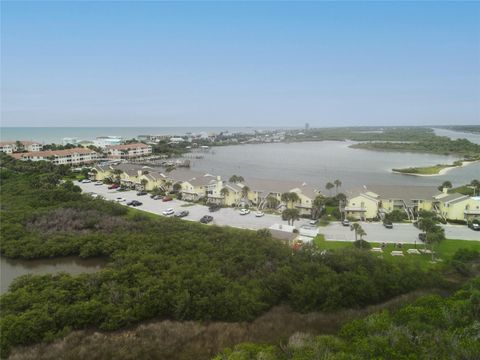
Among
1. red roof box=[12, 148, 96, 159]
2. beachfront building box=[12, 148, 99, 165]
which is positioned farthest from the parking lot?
red roof box=[12, 148, 96, 159]

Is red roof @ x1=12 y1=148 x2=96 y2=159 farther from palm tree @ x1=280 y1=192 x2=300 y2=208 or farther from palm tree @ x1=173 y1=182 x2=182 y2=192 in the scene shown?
palm tree @ x1=280 y1=192 x2=300 y2=208

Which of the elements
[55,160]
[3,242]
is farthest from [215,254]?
[55,160]

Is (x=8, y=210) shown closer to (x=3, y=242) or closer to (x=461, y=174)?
(x=3, y=242)

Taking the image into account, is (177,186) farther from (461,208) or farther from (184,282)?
(461,208)

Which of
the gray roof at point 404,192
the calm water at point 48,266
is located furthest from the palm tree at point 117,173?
the gray roof at point 404,192

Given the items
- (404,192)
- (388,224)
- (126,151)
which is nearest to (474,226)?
(404,192)
